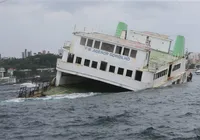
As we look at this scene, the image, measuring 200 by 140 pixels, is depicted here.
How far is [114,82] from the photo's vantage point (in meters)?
36.5

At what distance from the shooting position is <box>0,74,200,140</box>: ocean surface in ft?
57.4

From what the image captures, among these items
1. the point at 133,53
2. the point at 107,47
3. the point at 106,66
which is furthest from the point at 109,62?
the point at 133,53

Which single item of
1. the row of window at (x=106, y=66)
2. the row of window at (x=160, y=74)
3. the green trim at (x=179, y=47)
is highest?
the green trim at (x=179, y=47)

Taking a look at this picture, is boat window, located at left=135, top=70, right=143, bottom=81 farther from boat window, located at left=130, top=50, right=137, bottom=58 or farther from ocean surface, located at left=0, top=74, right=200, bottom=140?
ocean surface, located at left=0, top=74, right=200, bottom=140

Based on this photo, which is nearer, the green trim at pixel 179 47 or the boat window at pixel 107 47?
the boat window at pixel 107 47

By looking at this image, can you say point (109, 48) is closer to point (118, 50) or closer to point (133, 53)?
point (118, 50)

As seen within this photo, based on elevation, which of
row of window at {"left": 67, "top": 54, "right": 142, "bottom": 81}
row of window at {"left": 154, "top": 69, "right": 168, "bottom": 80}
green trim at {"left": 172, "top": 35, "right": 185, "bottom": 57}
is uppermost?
green trim at {"left": 172, "top": 35, "right": 185, "bottom": 57}

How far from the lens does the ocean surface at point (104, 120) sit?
1748 centimetres

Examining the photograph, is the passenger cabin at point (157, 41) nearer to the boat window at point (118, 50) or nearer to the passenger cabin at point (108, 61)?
the passenger cabin at point (108, 61)

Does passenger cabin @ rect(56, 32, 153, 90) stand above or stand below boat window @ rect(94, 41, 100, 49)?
below

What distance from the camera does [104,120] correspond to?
20.8m

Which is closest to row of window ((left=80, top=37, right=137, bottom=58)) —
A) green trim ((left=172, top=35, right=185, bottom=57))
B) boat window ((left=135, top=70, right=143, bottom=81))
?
boat window ((left=135, top=70, right=143, bottom=81))

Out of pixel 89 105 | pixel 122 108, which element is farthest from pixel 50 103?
pixel 122 108

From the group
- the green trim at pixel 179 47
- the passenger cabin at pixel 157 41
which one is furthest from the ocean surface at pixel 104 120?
the green trim at pixel 179 47
